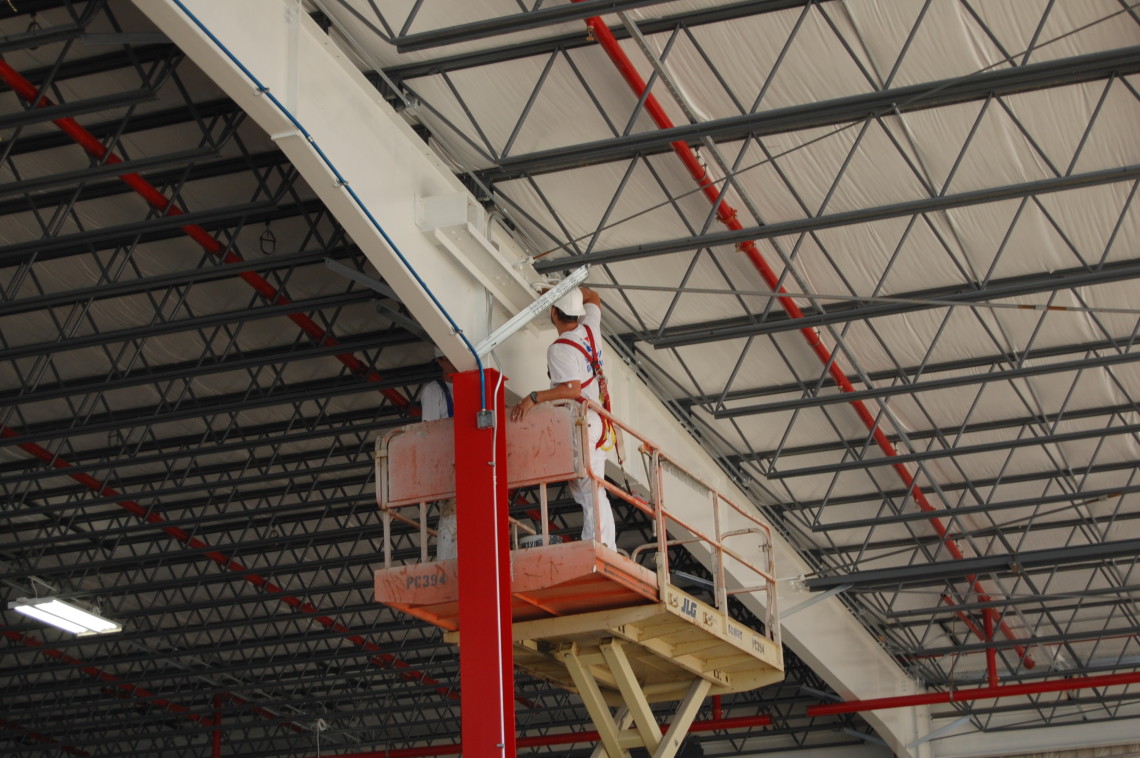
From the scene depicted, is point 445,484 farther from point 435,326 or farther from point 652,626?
point 652,626

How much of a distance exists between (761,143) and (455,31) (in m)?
5.08

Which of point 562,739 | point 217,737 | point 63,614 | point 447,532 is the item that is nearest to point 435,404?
point 447,532

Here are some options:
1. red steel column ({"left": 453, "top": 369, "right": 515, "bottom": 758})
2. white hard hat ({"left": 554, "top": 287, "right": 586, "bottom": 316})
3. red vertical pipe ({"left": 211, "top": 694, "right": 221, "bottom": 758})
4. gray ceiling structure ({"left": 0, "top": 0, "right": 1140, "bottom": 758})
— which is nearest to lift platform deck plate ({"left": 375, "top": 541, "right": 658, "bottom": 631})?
red steel column ({"left": 453, "top": 369, "right": 515, "bottom": 758})

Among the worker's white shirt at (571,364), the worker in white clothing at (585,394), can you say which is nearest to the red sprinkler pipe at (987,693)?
the worker in white clothing at (585,394)

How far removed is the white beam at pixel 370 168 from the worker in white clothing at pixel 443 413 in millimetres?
577

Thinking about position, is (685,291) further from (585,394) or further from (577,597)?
(577,597)

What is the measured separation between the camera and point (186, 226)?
20516 mm

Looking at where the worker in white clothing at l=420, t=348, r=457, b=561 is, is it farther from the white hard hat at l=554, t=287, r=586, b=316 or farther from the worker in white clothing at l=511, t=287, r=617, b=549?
the white hard hat at l=554, t=287, r=586, b=316

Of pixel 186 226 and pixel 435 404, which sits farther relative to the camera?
pixel 186 226

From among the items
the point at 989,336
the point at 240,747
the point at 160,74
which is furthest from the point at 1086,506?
the point at 240,747

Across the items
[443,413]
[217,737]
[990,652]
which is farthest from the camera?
[217,737]

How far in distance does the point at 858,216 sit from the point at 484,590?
8295mm

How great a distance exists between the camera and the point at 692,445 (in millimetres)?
25188

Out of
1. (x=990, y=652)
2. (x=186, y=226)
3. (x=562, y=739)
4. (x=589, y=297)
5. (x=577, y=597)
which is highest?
(x=186, y=226)
